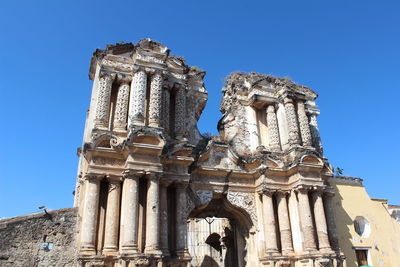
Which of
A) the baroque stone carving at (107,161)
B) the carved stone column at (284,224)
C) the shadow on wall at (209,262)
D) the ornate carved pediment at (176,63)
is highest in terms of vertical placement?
the ornate carved pediment at (176,63)

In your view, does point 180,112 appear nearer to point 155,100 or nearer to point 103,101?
point 155,100

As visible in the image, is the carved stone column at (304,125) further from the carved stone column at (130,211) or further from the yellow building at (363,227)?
the carved stone column at (130,211)

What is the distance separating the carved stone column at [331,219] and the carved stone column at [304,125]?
2.06 meters

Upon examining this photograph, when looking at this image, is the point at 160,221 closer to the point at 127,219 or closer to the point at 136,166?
the point at 127,219

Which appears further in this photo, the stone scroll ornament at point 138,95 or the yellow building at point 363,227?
the yellow building at point 363,227

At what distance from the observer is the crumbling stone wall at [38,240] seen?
9109 mm

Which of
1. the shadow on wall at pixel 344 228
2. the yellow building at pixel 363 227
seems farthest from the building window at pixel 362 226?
the shadow on wall at pixel 344 228

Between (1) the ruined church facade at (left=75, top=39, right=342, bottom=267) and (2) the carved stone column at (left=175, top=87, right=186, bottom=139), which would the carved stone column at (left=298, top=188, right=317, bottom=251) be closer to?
(1) the ruined church facade at (left=75, top=39, right=342, bottom=267)

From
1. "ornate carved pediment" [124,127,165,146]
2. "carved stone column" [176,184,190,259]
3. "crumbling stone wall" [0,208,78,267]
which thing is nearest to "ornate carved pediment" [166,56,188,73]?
"ornate carved pediment" [124,127,165,146]

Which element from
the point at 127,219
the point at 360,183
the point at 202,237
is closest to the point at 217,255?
the point at 202,237

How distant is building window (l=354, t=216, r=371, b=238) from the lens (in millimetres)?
14367

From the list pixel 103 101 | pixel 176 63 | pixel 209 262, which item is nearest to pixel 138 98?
pixel 103 101

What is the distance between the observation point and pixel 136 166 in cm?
1023

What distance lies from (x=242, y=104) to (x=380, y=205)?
24.3 ft
